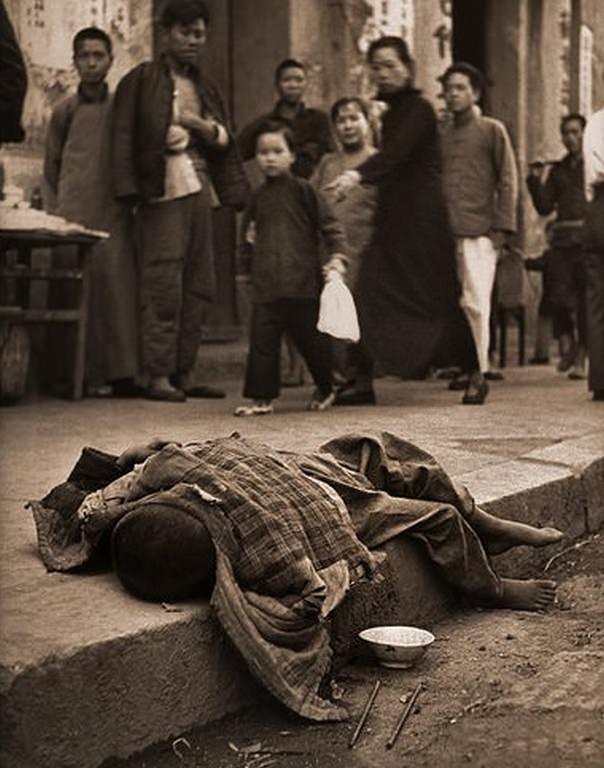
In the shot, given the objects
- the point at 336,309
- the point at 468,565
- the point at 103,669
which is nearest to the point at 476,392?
the point at 336,309

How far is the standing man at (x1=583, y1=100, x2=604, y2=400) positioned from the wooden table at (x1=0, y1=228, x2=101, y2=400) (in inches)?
111

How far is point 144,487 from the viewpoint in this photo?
299cm

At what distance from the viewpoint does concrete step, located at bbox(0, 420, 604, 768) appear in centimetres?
232

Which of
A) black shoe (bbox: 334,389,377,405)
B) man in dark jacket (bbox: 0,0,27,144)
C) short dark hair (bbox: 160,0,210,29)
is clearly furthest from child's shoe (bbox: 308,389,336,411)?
man in dark jacket (bbox: 0,0,27,144)

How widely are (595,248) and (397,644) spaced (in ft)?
16.0

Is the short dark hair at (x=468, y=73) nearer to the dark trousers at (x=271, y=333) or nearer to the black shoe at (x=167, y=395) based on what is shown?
the dark trousers at (x=271, y=333)

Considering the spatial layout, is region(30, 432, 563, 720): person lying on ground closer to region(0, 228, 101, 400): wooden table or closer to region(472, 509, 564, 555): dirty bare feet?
region(472, 509, 564, 555): dirty bare feet

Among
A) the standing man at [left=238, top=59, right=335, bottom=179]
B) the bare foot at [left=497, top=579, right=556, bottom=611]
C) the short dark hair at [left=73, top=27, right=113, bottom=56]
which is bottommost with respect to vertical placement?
the bare foot at [left=497, top=579, right=556, bottom=611]

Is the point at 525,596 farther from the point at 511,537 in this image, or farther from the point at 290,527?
the point at 290,527

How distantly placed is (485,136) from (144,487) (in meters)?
5.56

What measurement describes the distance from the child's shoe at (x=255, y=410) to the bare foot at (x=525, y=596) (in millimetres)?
2991

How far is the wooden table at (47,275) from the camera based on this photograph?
6848 mm

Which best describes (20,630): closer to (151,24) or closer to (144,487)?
(144,487)

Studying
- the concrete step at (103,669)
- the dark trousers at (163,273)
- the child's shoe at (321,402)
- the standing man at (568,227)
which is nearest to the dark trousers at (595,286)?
the child's shoe at (321,402)
